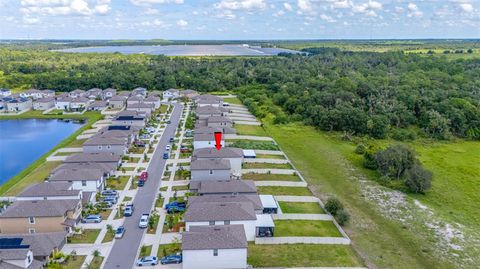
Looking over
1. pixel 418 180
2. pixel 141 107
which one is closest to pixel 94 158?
pixel 141 107

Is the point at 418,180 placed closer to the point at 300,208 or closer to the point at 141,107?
the point at 300,208

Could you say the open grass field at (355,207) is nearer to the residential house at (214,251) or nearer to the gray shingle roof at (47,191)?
the residential house at (214,251)

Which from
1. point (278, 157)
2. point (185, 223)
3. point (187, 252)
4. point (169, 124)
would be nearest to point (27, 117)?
point (169, 124)

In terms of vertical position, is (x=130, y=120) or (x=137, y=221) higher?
(x=130, y=120)

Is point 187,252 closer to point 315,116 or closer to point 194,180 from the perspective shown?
point 194,180

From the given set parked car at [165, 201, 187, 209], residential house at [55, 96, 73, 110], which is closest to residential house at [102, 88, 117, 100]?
residential house at [55, 96, 73, 110]

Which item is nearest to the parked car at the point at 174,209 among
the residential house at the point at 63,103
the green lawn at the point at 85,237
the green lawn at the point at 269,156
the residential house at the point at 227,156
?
the green lawn at the point at 85,237
